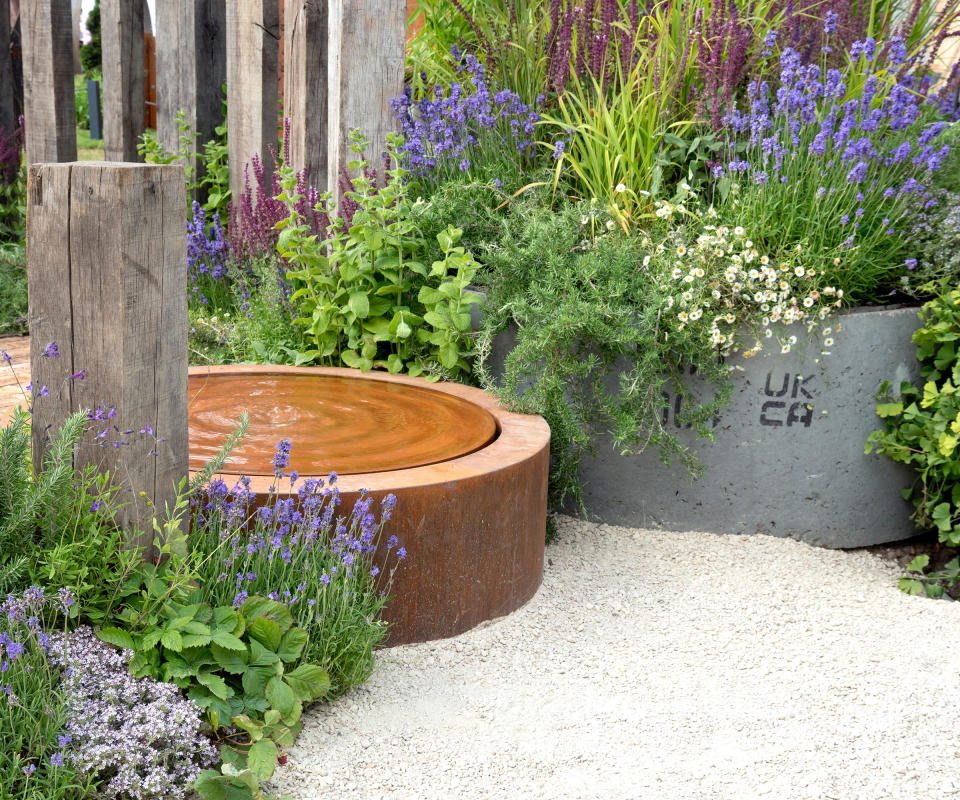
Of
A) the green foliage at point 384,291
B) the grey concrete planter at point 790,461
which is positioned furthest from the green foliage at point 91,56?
the grey concrete planter at point 790,461

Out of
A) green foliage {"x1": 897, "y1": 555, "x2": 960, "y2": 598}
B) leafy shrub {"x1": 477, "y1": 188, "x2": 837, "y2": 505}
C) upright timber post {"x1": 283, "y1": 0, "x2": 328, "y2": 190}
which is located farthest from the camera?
upright timber post {"x1": 283, "y1": 0, "x2": 328, "y2": 190}

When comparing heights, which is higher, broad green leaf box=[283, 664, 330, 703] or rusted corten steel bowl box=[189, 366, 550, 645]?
rusted corten steel bowl box=[189, 366, 550, 645]

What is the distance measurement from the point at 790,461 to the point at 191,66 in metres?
3.67

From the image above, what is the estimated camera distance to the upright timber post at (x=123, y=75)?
5.50 m

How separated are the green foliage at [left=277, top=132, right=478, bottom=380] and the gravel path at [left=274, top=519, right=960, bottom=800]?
911 mm

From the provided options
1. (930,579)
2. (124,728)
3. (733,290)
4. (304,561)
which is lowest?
(930,579)

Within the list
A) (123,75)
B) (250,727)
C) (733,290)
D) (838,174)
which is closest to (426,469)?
(250,727)

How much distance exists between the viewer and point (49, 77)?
5715 mm

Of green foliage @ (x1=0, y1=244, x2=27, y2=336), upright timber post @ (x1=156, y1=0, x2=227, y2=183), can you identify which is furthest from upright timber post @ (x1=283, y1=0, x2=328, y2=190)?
green foliage @ (x1=0, y1=244, x2=27, y2=336)

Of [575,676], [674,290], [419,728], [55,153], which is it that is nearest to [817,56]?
[674,290]

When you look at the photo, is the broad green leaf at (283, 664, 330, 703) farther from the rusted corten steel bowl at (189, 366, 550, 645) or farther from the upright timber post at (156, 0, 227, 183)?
the upright timber post at (156, 0, 227, 183)

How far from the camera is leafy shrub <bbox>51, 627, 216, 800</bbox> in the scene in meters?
1.87

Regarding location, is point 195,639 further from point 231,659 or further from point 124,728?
point 124,728

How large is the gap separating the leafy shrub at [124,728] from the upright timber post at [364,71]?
2.73m
